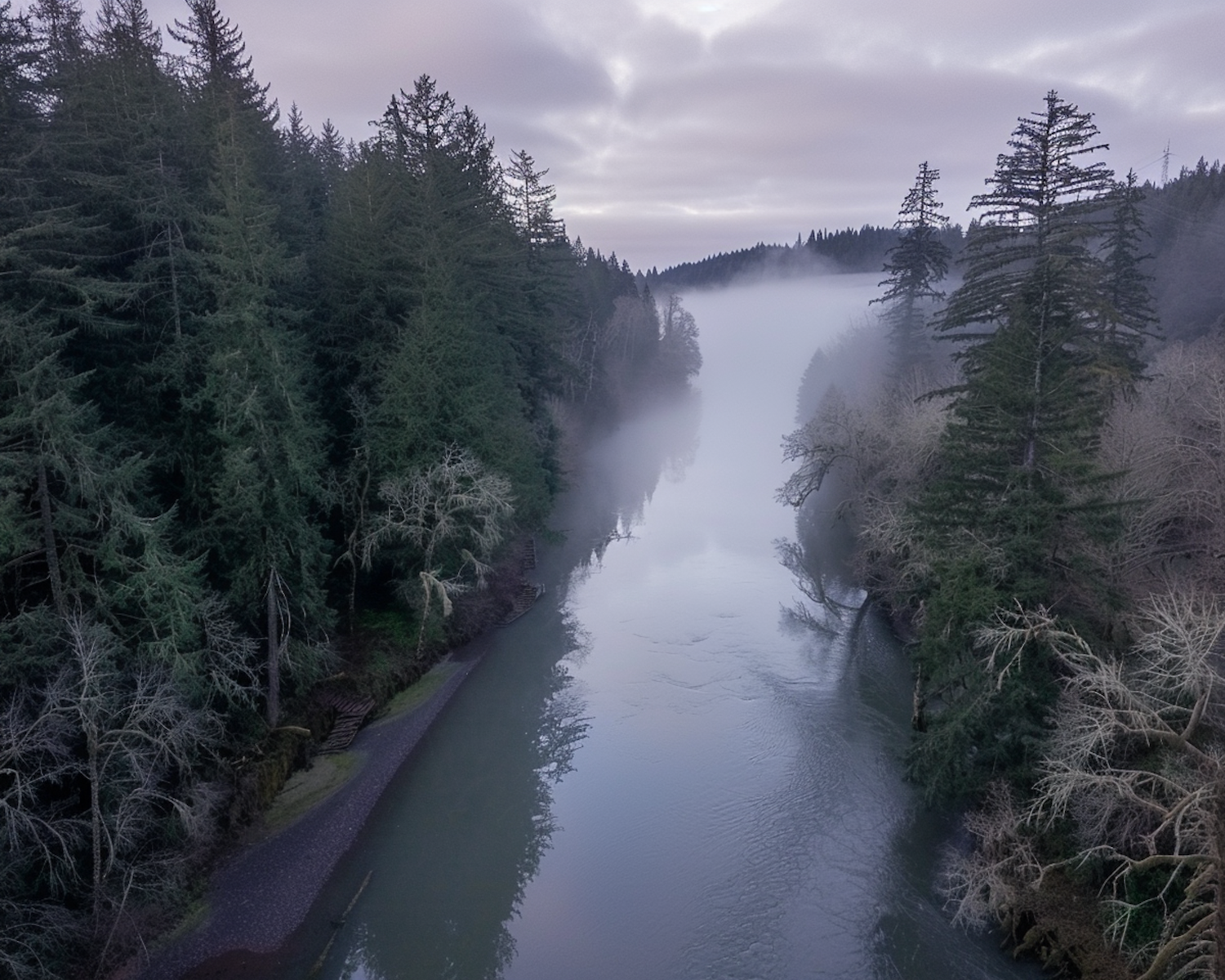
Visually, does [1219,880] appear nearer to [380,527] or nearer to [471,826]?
[471,826]

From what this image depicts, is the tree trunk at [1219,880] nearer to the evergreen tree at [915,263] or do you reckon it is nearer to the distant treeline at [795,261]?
the evergreen tree at [915,263]

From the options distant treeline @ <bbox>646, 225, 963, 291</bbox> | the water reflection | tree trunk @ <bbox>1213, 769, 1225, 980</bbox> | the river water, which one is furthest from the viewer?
distant treeline @ <bbox>646, 225, 963, 291</bbox>

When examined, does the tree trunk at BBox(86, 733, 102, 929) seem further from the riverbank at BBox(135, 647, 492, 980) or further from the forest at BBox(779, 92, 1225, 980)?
the forest at BBox(779, 92, 1225, 980)

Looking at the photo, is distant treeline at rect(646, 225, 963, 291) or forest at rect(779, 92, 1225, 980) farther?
distant treeline at rect(646, 225, 963, 291)

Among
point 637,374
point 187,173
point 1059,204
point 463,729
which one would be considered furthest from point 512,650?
point 637,374

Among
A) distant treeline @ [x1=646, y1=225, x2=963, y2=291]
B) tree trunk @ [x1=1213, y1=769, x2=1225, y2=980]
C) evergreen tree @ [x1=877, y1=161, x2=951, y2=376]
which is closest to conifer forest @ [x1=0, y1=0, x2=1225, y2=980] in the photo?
tree trunk @ [x1=1213, y1=769, x2=1225, y2=980]

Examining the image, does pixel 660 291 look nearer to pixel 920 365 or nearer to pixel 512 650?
pixel 920 365
